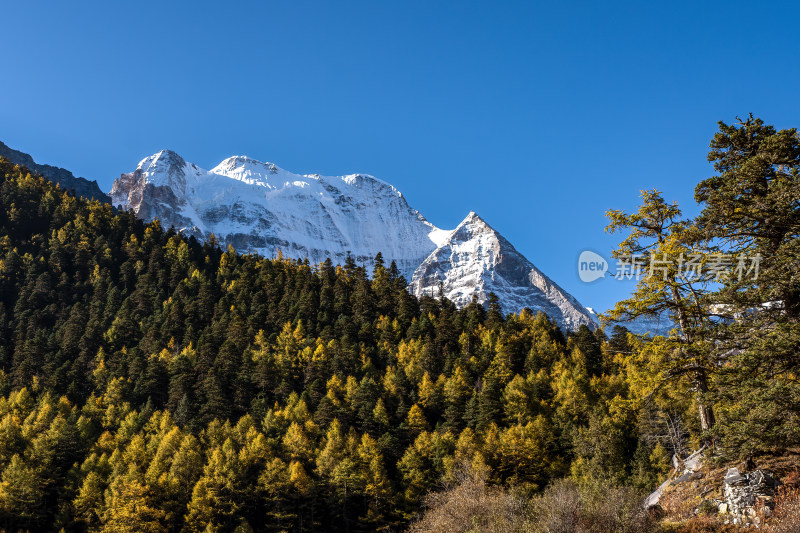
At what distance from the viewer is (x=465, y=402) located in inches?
3059

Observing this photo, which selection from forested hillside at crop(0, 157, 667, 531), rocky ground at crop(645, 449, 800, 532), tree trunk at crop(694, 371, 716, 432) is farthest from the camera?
forested hillside at crop(0, 157, 667, 531)

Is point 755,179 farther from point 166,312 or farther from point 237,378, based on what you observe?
point 166,312

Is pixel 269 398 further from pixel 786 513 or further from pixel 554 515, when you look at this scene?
pixel 786 513

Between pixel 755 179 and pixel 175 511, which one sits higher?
pixel 755 179

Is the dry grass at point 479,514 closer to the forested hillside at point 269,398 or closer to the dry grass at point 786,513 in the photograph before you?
the dry grass at point 786,513

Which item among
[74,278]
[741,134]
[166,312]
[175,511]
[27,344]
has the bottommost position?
[175,511]

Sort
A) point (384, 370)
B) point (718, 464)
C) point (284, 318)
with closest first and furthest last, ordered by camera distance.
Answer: point (718, 464) < point (384, 370) < point (284, 318)

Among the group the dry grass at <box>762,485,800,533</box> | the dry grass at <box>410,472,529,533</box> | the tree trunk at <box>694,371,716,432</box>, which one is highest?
the tree trunk at <box>694,371,716,432</box>

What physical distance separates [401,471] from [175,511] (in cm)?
2665

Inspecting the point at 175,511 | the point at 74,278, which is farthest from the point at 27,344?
the point at 175,511

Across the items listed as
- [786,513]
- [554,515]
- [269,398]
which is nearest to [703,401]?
[786,513]

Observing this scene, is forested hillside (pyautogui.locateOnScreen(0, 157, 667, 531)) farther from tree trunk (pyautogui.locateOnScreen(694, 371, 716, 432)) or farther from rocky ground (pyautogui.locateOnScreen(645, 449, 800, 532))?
tree trunk (pyautogui.locateOnScreen(694, 371, 716, 432))

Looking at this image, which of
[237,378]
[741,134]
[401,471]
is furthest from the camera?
[237,378]

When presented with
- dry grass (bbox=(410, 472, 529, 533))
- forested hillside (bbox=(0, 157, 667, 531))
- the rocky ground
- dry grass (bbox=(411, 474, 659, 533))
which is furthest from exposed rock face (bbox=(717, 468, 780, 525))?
forested hillside (bbox=(0, 157, 667, 531))
